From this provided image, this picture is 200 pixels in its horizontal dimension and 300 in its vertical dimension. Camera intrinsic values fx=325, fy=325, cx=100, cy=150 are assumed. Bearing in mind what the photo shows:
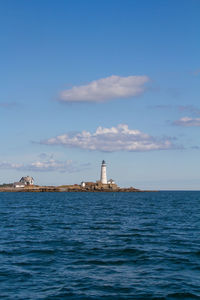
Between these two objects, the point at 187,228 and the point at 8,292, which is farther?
the point at 187,228

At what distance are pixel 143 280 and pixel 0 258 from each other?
9.73m

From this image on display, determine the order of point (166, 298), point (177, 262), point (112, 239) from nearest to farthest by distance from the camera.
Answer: point (166, 298), point (177, 262), point (112, 239)

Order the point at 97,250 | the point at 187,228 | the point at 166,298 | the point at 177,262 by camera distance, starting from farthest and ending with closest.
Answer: the point at 187,228 < the point at 97,250 < the point at 177,262 < the point at 166,298

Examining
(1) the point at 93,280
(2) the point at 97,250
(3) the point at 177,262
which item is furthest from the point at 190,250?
(1) the point at 93,280

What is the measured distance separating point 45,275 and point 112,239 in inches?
455

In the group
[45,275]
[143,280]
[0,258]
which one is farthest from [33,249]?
[143,280]

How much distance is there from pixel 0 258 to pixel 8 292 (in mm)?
6740

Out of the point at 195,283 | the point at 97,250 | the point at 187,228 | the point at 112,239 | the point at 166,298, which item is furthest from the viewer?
the point at 187,228

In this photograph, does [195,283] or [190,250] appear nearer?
[195,283]

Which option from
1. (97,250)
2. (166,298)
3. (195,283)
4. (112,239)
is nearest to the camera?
(166,298)

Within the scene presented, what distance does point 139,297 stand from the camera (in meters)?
14.3

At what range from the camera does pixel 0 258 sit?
2108cm

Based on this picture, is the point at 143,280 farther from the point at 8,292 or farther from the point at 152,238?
the point at 152,238

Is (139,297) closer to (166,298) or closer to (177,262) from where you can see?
(166,298)
